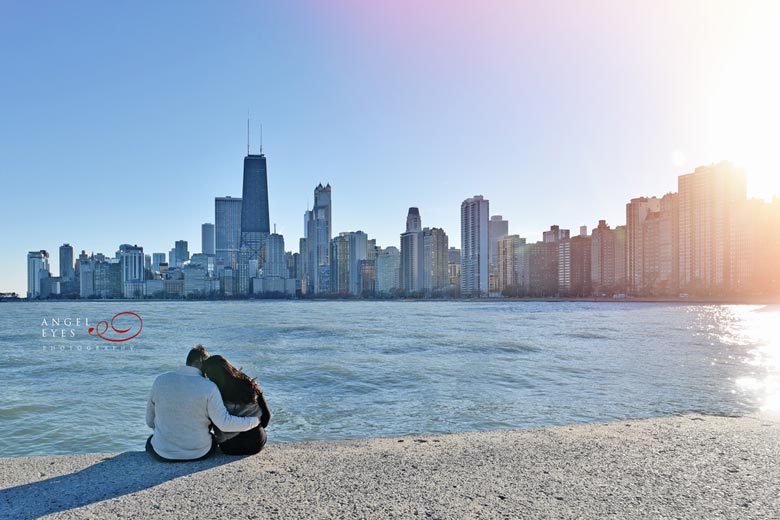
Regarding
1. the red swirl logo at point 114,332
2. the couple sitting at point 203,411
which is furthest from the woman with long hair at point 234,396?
the red swirl logo at point 114,332

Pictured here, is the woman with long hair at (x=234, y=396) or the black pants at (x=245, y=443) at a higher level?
the woman with long hair at (x=234, y=396)

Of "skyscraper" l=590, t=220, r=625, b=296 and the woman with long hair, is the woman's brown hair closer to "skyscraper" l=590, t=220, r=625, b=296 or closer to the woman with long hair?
the woman with long hair

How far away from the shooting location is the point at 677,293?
163000mm

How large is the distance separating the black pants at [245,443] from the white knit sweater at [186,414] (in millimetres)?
244

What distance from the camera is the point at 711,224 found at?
15612 centimetres

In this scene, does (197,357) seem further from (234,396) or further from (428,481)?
(428,481)

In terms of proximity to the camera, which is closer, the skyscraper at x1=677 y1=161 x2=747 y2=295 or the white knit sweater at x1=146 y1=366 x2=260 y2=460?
the white knit sweater at x1=146 y1=366 x2=260 y2=460

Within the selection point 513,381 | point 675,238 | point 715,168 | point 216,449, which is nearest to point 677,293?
point 675,238

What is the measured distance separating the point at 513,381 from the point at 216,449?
12147mm

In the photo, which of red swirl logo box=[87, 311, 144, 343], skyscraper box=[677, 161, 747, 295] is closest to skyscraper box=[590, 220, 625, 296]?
skyscraper box=[677, 161, 747, 295]

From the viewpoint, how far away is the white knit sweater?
5.98 meters

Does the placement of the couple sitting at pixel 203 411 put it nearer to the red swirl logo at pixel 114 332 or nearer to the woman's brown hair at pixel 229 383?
the woman's brown hair at pixel 229 383

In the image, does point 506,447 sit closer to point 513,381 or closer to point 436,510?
point 436,510

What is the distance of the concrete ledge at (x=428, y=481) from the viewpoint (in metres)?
4.87
